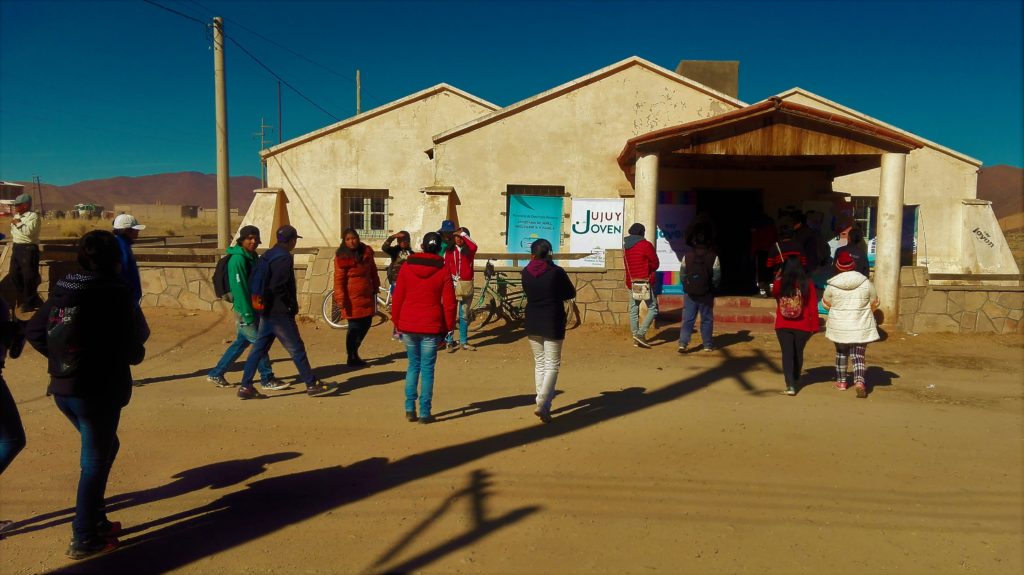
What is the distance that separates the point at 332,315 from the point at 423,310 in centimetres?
571

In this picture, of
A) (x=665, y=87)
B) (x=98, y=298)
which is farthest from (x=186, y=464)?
(x=665, y=87)

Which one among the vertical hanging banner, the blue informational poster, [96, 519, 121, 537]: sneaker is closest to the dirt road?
[96, 519, 121, 537]: sneaker

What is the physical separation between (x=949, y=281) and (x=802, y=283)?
26.5 ft

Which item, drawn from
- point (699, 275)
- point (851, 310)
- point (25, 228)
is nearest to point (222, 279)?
point (699, 275)

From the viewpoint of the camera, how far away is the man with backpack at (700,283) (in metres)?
9.27

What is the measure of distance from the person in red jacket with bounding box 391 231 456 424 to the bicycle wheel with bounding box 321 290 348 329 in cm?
537

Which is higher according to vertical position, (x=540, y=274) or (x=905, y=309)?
(x=540, y=274)

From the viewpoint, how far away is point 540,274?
623 cm

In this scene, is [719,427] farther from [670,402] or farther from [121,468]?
[121,468]

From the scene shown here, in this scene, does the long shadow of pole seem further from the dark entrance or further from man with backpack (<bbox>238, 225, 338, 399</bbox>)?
the dark entrance

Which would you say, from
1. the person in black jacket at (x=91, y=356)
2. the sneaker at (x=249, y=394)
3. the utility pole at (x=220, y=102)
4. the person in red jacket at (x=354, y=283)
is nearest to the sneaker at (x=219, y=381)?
the sneaker at (x=249, y=394)

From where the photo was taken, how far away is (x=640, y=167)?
1150cm

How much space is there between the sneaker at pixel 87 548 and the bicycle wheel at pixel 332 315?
24.6ft

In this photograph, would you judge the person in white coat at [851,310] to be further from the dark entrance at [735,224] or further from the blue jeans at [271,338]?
the dark entrance at [735,224]
